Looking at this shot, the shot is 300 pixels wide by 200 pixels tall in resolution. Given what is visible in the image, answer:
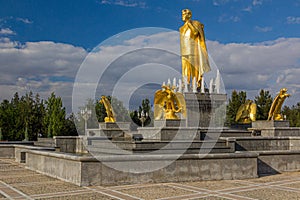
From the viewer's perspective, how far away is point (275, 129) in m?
18.5

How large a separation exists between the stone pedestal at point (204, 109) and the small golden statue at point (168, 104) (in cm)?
34

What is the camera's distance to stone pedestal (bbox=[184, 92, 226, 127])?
18.4 metres

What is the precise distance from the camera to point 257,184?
31.0 feet

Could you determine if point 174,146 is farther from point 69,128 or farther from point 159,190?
point 69,128

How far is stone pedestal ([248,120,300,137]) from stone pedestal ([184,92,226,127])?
1.97 m

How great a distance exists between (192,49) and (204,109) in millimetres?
4120

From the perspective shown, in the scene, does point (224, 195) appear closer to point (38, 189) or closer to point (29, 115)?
point (38, 189)

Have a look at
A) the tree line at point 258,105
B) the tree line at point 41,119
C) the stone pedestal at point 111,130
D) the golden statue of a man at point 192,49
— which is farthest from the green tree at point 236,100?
the golden statue of a man at point 192,49

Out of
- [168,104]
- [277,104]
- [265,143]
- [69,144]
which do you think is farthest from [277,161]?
[69,144]

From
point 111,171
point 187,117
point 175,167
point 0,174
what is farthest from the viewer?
point 187,117

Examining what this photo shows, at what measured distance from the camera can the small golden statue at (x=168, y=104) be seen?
17.2 m

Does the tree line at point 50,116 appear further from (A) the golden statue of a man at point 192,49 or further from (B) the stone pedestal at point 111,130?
(A) the golden statue of a man at point 192,49

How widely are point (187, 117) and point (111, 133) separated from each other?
8561 millimetres

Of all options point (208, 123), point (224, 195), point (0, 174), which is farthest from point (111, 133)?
point (224, 195)
